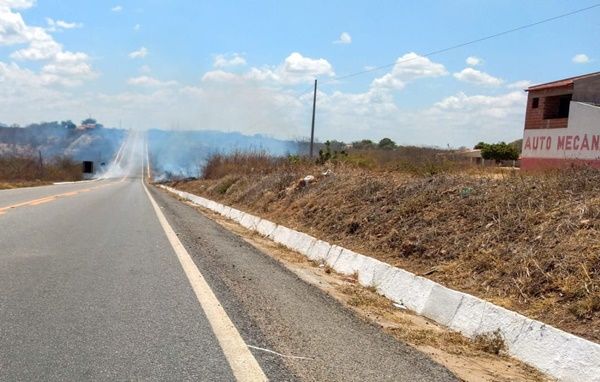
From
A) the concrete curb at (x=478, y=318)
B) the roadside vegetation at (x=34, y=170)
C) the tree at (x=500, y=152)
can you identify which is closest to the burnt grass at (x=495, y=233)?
the concrete curb at (x=478, y=318)

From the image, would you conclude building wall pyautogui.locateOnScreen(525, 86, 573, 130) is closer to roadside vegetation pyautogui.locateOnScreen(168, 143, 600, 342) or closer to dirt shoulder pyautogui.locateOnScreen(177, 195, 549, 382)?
roadside vegetation pyautogui.locateOnScreen(168, 143, 600, 342)

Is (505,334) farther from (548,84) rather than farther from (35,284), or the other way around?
(548,84)

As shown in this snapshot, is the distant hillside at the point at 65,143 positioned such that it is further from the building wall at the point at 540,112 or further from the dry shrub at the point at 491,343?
the dry shrub at the point at 491,343

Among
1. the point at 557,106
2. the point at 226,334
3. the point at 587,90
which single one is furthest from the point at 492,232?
the point at 557,106

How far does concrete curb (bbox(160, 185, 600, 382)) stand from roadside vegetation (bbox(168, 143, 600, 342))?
239mm

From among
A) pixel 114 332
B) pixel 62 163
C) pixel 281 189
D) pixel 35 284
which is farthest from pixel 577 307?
pixel 62 163

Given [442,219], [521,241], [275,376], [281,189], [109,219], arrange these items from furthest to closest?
[281,189], [109,219], [442,219], [521,241], [275,376]

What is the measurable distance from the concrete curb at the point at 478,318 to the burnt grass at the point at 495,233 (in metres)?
0.24

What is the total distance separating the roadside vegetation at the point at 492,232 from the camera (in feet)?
18.5

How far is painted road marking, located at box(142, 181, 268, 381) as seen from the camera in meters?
4.26

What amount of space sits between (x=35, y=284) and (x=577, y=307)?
6.04 metres

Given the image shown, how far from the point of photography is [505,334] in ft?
17.8

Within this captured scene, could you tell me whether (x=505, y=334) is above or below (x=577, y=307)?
below

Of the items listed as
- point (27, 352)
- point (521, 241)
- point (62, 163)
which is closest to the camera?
point (27, 352)
